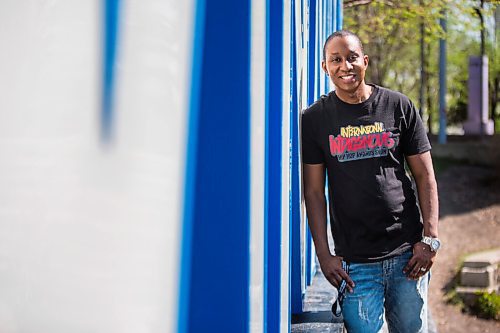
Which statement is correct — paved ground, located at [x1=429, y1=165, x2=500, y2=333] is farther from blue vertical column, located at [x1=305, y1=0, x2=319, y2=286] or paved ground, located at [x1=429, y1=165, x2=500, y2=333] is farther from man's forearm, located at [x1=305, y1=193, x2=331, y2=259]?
man's forearm, located at [x1=305, y1=193, x2=331, y2=259]

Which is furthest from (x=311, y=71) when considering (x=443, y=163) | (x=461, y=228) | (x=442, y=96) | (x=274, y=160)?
(x=442, y=96)

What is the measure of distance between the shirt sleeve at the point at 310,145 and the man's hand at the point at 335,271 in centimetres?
35

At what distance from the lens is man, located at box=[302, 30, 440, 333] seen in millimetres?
2746

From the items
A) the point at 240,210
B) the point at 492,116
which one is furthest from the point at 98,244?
the point at 492,116

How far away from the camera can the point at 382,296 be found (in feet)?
9.27

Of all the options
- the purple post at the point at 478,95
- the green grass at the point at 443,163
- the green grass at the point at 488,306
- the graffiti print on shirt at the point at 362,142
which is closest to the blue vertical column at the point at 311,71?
the graffiti print on shirt at the point at 362,142

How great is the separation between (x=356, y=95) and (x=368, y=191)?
0.34 metres

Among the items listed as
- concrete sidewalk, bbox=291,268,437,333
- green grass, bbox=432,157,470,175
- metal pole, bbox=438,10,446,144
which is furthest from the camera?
metal pole, bbox=438,10,446,144

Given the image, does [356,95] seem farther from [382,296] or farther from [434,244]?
[382,296]

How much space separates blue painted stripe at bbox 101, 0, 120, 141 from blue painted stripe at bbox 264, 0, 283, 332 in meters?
1.34

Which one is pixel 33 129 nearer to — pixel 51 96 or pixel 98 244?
pixel 51 96

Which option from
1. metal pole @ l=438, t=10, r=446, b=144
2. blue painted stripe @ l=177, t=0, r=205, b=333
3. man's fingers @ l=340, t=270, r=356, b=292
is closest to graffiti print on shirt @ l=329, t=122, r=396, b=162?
man's fingers @ l=340, t=270, r=356, b=292

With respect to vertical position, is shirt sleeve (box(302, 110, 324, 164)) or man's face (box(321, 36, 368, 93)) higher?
man's face (box(321, 36, 368, 93))

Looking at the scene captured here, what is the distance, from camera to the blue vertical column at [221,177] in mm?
1628
